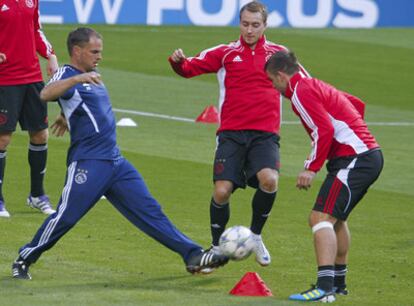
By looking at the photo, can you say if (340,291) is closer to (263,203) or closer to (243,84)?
(263,203)

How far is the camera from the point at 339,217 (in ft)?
33.6

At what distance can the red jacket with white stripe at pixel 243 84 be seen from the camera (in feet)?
38.7

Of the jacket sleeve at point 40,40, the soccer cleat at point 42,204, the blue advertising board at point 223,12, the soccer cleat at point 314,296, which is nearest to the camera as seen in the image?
the soccer cleat at point 314,296

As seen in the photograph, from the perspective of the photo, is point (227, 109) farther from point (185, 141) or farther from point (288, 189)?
point (185, 141)

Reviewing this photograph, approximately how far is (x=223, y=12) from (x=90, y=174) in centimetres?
2638

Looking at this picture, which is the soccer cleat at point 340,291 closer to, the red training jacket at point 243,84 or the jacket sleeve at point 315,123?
the jacket sleeve at point 315,123

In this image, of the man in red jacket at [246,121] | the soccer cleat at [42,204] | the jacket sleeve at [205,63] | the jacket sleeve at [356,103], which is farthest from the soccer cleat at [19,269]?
the soccer cleat at [42,204]

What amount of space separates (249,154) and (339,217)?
170cm

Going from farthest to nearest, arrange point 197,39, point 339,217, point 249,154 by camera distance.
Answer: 1. point 197,39
2. point 249,154
3. point 339,217

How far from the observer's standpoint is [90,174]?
10422 mm

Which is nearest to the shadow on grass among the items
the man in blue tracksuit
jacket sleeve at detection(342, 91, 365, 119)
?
the man in blue tracksuit

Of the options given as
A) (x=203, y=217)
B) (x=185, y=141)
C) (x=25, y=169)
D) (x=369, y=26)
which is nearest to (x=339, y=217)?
(x=203, y=217)

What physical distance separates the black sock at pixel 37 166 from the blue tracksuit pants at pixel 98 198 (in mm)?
3311

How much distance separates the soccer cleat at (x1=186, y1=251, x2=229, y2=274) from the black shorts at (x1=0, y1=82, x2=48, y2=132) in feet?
12.3
